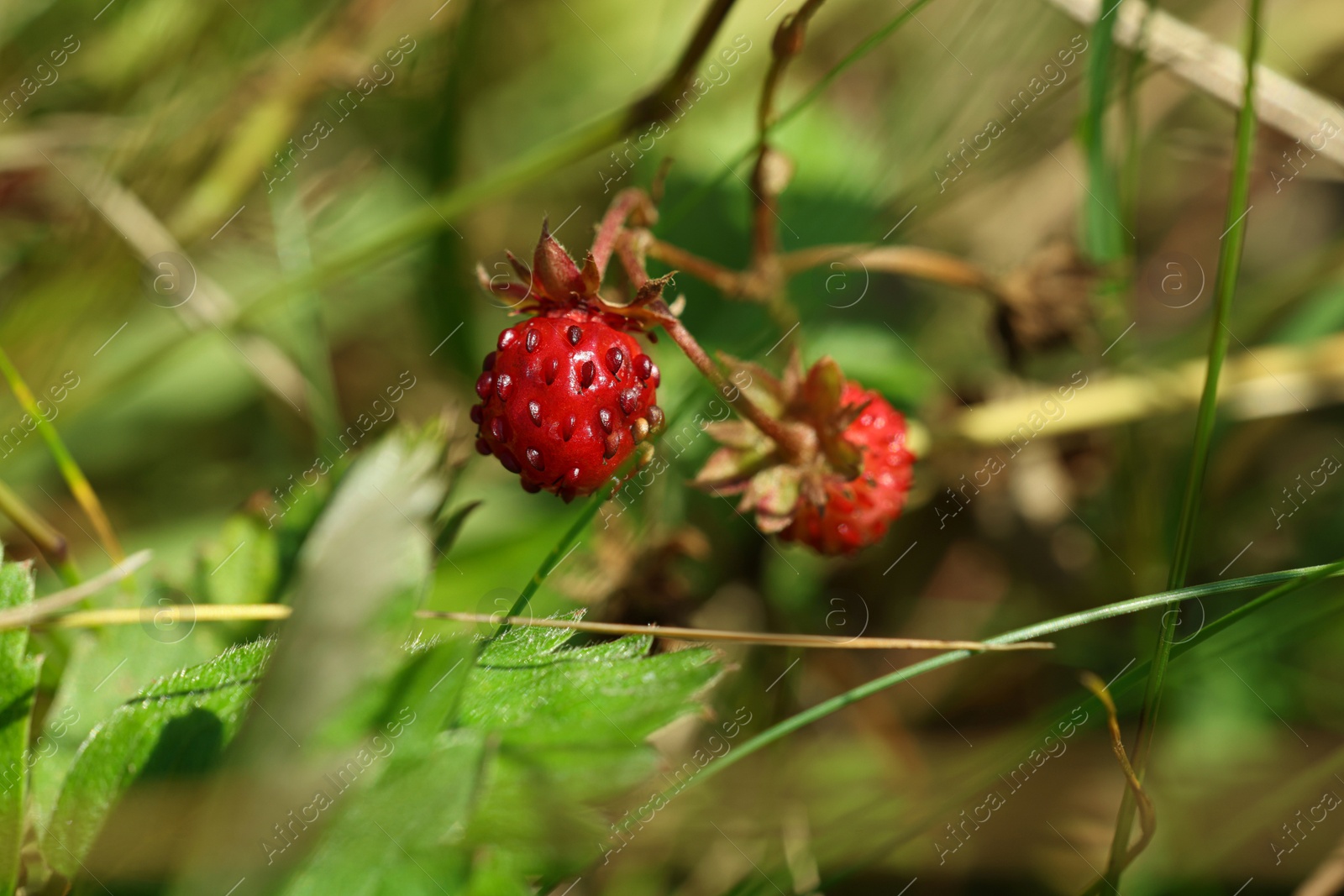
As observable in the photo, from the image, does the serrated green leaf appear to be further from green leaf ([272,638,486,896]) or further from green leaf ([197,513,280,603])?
green leaf ([197,513,280,603])

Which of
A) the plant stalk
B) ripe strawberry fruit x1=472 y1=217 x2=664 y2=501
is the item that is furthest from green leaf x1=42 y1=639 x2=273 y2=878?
the plant stalk

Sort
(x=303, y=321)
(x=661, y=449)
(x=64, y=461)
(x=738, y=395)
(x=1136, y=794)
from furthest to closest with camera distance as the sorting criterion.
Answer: (x=303, y=321) < (x=661, y=449) < (x=64, y=461) < (x=738, y=395) < (x=1136, y=794)

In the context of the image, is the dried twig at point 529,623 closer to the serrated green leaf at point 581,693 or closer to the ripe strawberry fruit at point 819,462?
the serrated green leaf at point 581,693

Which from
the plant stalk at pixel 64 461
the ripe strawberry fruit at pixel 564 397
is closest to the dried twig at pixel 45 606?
the plant stalk at pixel 64 461

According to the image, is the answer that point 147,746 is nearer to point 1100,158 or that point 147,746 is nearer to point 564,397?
point 564,397

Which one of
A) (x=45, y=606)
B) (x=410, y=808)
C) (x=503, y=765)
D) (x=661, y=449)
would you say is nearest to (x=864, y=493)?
(x=661, y=449)

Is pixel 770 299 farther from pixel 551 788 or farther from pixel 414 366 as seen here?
pixel 414 366
